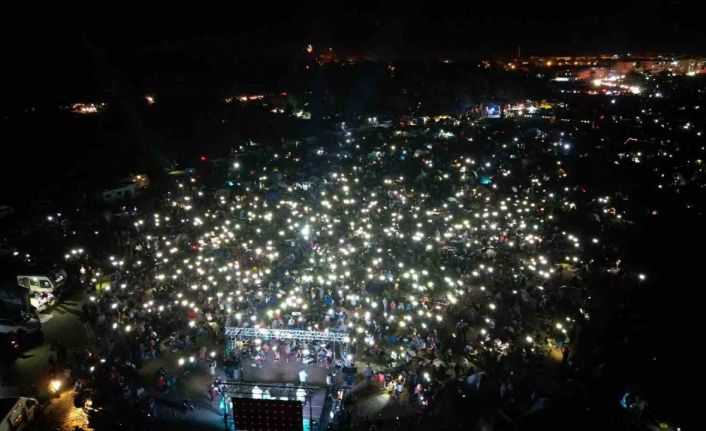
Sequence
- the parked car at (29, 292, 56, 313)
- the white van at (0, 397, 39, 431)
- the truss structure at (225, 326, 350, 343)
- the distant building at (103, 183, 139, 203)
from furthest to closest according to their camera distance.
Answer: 1. the distant building at (103, 183, 139, 203)
2. the parked car at (29, 292, 56, 313)
3. the truss structure at (225, 326, 350, 343)
4. the white van at (0, 397, 39, 431)

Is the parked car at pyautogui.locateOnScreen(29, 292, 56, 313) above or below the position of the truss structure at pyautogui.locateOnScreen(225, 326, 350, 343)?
above

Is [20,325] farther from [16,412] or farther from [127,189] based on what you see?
[127,189]

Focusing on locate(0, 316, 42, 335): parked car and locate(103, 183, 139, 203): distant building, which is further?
locate(103, 183, 139, 203): distant building

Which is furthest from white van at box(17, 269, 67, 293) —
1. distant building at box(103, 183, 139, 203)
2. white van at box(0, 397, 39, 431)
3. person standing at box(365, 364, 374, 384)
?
person standing at box(365, 364, 374, 384)

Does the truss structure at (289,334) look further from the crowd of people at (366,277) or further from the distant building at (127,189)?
the distant building at (127,189)

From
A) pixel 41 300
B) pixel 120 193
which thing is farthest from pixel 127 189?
pixel 41 300

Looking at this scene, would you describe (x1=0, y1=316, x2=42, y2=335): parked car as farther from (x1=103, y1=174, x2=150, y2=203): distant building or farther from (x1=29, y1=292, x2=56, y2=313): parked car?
(x1=103, y1=174, x2=150, y2=203): distant building
